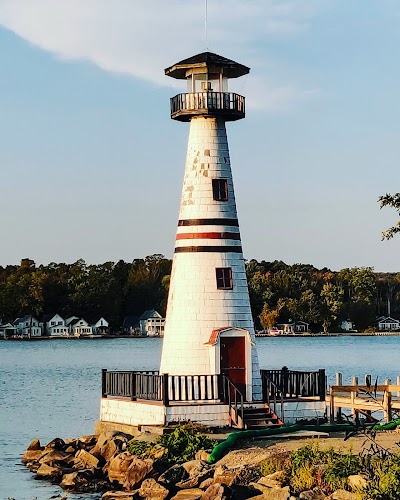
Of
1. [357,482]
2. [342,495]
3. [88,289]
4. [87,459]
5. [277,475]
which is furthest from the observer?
[88,289]

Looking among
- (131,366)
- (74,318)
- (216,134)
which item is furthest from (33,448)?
(74,318)

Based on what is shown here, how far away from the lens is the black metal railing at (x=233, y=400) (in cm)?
2826

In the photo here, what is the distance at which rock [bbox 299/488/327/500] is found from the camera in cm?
2039

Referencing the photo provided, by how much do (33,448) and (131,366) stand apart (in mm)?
61620

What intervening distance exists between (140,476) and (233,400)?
16.9ft

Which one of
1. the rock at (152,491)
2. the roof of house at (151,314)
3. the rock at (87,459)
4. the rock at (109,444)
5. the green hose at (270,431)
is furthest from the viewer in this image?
the roof of house at (151,314)

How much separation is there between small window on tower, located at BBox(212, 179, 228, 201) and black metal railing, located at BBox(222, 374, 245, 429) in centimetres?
459

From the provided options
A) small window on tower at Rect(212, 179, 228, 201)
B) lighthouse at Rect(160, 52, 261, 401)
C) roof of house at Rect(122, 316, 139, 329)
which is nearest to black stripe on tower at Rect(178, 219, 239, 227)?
lighthouse at Rect(160, 52, 261, 401)

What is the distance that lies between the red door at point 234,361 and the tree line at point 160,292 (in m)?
126

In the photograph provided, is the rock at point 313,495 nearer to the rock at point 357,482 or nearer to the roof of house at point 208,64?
the rock at point 357,482

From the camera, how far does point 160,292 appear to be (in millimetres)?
181250

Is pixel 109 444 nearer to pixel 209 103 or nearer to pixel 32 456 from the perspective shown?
pixel 32 456

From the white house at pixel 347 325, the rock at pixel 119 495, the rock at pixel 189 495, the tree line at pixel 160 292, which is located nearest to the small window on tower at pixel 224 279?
the rock at pixel 119 495

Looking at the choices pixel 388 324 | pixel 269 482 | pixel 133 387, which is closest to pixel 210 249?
pixel 133 387
